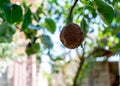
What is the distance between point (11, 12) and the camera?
762mm

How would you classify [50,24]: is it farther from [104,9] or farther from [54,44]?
[54,44]

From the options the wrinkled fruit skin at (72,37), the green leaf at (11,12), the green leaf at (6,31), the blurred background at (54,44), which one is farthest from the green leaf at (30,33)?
the wrinkled fruit skin at (72,37)

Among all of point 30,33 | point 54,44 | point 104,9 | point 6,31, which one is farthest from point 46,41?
point 54,44

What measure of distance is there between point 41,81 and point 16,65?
613 millimetres

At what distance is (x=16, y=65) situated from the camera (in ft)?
8.04

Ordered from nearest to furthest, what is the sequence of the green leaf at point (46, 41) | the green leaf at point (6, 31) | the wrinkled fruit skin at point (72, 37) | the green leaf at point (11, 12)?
the wrinkled fruit skin at point (72, 37), the green leaf at point (11, 12), the green leaf at point (6, 31), the green leaf at point (46, 41)

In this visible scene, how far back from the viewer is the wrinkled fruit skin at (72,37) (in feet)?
2.08

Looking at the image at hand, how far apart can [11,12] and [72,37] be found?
0.19m

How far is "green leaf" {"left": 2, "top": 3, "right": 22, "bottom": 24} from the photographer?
2.48 feet

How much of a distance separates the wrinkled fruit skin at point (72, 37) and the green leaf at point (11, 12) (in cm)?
17

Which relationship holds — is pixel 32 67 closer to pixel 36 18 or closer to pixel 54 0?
pixel 54 0

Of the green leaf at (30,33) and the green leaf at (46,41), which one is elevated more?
the green leaf at (30,33)

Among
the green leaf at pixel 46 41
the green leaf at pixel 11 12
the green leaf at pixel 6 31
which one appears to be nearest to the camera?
Result: the green leaf at pixel 11 12

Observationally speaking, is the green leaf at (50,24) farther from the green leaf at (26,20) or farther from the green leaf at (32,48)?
the green leaf at (26,20)
